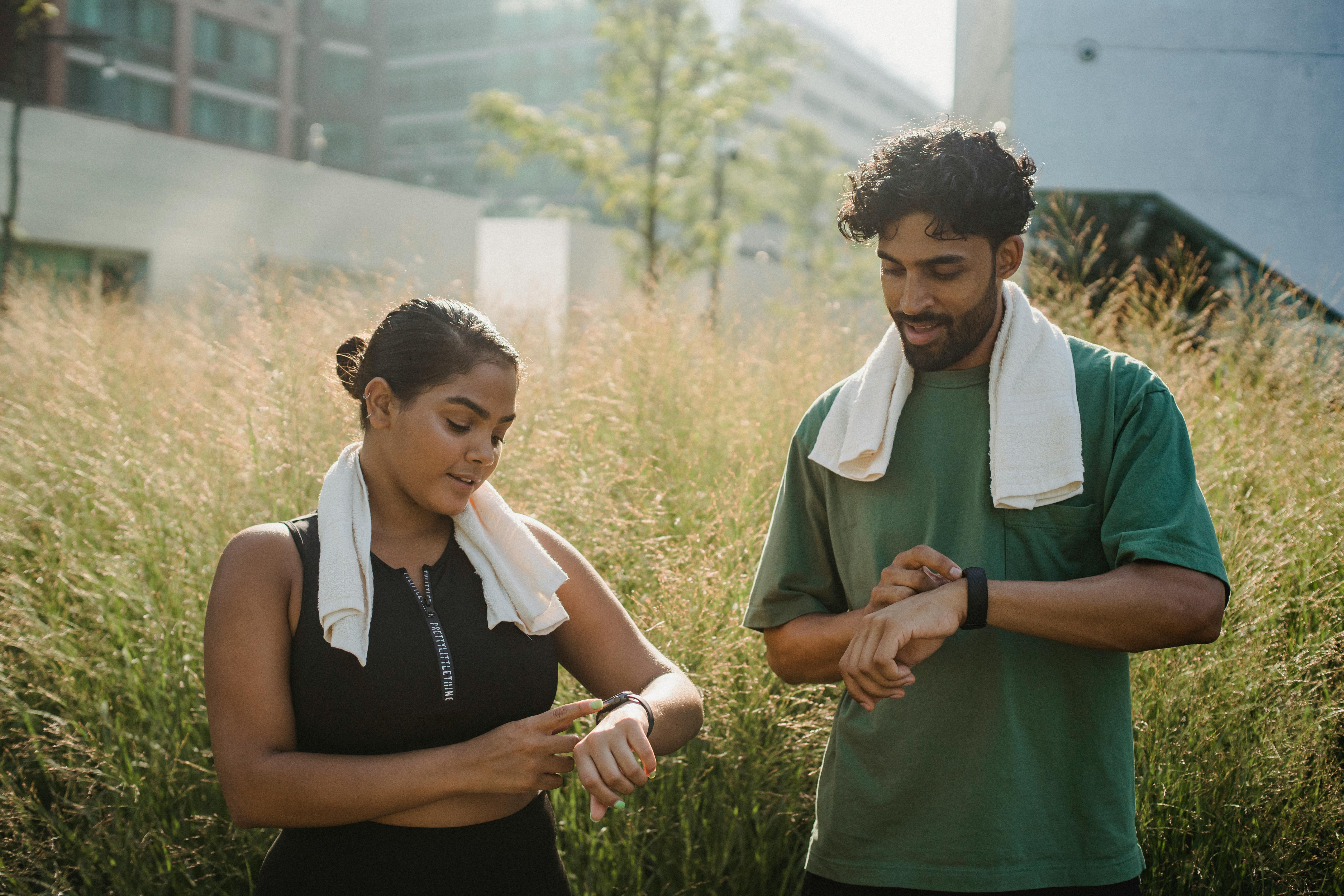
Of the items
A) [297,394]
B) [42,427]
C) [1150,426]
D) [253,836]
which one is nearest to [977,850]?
[1150,426]

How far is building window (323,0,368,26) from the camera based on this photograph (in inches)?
1347

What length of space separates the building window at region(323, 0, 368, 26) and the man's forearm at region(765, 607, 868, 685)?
124 feet

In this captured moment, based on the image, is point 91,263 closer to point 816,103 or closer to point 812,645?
point 812,645

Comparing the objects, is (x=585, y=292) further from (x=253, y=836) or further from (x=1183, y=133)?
(x=253, y=836)

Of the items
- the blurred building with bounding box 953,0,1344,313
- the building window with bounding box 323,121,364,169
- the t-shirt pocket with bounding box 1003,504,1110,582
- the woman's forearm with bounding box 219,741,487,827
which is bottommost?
the woman's forearm with bounding box 219,741,487,827

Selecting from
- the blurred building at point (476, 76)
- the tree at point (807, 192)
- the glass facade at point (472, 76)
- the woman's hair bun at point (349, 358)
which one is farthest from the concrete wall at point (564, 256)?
the glass facade at point (472, 76)

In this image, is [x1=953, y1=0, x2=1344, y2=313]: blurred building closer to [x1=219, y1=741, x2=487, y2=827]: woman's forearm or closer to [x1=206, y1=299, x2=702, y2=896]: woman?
[x1=206, y1=299, x2=702, y2=896]: woman

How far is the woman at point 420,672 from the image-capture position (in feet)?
4.75

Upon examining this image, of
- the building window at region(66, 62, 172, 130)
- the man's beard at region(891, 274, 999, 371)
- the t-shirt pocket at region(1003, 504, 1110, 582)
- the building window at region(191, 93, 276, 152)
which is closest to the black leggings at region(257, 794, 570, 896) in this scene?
the t-shirt pocket at region(1003, 504, 1110, 582)

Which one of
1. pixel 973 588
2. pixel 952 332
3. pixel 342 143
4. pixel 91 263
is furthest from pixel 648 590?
pixel 342 143

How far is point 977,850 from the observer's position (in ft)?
5.08

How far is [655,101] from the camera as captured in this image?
15.4 m

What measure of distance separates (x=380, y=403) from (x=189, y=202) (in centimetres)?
1864

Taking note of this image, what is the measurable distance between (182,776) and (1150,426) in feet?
8.47
